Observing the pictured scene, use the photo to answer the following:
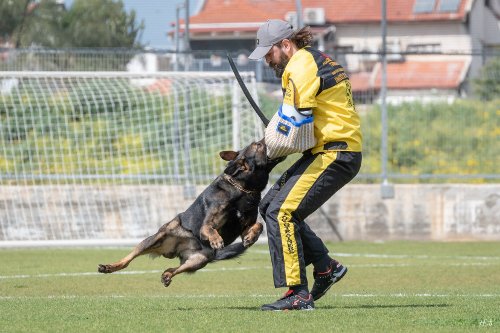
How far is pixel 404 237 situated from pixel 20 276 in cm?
664

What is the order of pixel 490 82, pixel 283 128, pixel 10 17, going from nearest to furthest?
pixel 283 128
pixel 490 82
pixel 10 17

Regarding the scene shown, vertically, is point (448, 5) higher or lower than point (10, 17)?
lower

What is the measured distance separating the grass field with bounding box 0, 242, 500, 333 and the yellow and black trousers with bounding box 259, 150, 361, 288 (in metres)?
0.35

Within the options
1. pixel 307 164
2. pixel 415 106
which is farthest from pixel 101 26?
pixel 307 164

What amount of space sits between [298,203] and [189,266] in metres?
1.03

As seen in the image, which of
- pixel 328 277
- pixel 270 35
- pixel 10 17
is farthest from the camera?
pixel 10 17

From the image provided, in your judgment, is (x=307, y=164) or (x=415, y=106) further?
(x=415, y=106)

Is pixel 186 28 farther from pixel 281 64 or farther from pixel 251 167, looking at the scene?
pixel 281 64

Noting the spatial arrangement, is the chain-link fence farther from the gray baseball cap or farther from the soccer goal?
the gray baseball cap

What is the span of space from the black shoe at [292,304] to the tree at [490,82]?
9.21 meters

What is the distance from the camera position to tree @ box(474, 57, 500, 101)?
15.7 meters

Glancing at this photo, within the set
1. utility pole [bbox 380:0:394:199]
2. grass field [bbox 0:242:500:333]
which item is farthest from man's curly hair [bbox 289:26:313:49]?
utility pole [bbox 380:0:394:199]

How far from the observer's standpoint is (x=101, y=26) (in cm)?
1794

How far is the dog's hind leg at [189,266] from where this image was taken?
25.2 feet
